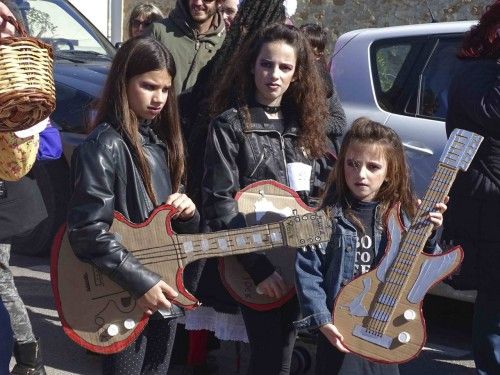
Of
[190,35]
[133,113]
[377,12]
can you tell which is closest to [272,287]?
[133,113]

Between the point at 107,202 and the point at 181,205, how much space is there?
0.93 ft

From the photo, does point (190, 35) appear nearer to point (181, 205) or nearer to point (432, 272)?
point (181, 205)

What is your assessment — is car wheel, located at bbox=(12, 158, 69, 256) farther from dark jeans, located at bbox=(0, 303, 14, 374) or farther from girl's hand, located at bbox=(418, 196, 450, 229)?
girl's hand, located at bbox=(418, 196, 450, 229)

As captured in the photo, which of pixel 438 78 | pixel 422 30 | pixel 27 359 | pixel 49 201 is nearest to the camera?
pixel 27 359

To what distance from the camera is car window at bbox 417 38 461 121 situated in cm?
576

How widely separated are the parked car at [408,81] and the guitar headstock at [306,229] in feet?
6.90

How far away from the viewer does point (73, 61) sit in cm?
775

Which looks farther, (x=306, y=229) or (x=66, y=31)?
(x=66, y=31)

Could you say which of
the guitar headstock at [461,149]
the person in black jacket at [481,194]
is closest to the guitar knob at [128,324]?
the guitar headstock at [461,149]

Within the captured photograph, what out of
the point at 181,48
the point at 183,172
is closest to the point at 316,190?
the point at 183,172

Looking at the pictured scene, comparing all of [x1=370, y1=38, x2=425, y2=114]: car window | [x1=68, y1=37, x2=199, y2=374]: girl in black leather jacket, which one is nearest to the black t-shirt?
[x1=68, y1=37, x2=199, y2=374]: girl in black leather jacket

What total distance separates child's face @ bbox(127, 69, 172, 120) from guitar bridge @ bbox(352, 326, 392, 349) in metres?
1.05

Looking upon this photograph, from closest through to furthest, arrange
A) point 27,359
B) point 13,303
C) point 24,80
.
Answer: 1. point 24,80
2. point 13,303
3. point 27,359

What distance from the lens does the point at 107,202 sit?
3.35 meters
